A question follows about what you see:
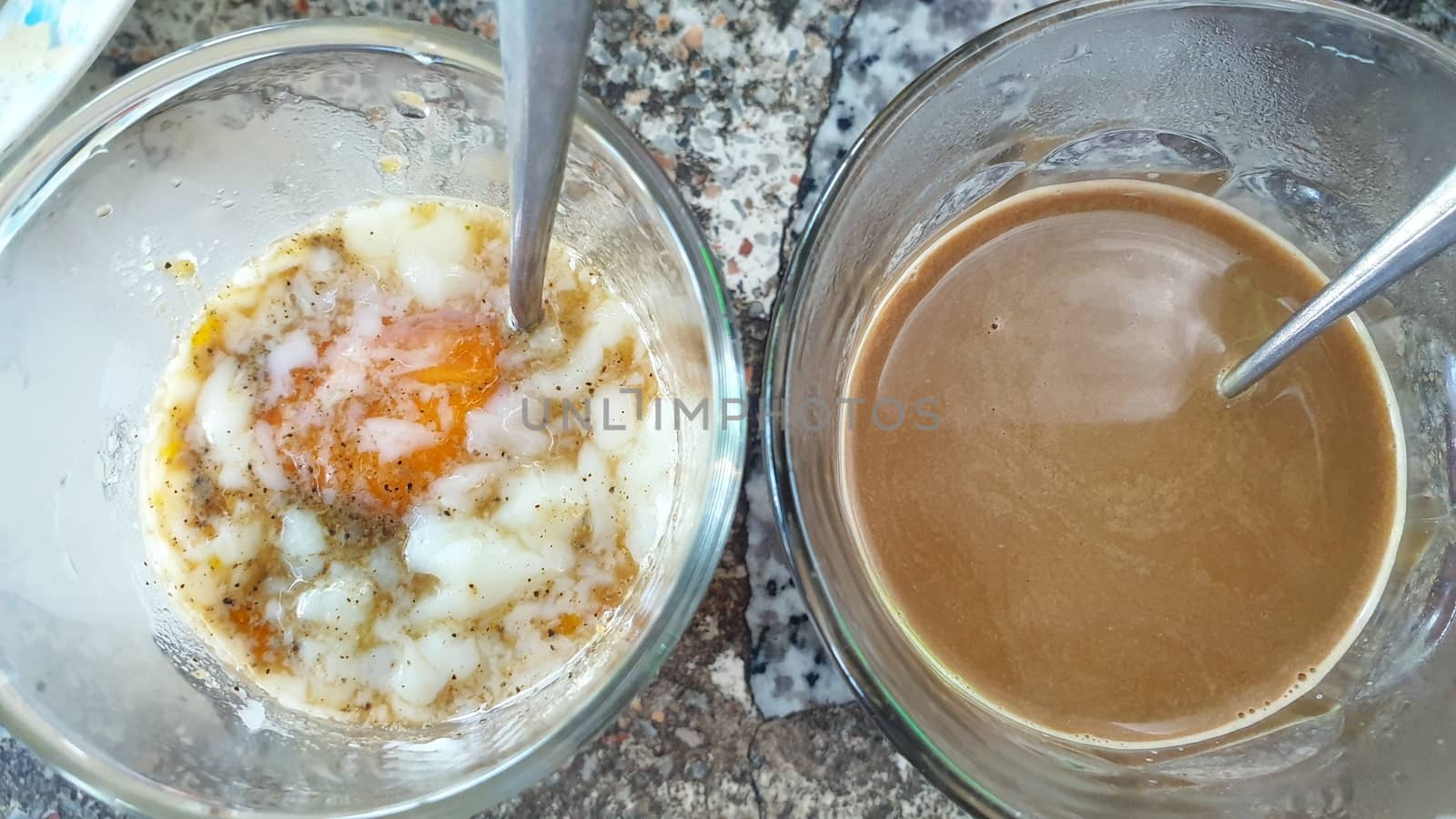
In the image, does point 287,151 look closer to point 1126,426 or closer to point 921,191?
point 921,191

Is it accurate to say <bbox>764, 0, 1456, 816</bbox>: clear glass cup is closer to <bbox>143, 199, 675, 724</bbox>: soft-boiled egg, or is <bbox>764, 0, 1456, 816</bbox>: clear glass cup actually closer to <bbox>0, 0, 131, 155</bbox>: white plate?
<bbox>143, 199, 675, 724</bbox>: soft-boiled egg

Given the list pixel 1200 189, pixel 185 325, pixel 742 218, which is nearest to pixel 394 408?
pixel 185 325

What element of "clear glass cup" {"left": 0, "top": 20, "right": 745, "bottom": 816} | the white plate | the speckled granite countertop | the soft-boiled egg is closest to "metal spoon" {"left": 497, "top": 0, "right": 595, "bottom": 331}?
"clear glass cup" {"left": 0, "top": 20, "right": 745, "bottom": 816}

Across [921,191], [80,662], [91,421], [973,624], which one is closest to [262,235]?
[91,421]

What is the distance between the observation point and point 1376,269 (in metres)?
0.75

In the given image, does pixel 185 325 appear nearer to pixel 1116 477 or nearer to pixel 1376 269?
pixel 1116 477

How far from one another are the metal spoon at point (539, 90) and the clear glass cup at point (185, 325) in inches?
4.9

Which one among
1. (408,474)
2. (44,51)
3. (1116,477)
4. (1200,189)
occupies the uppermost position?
(1200,189)

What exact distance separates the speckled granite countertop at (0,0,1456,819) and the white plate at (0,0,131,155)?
65mm

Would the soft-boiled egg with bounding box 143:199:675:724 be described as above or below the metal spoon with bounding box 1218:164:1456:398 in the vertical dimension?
below

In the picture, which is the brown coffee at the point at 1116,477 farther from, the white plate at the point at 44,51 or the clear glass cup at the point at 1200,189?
the white plate at the point at 44,51

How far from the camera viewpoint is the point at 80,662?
0.90 meters

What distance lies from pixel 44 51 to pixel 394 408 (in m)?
0.49

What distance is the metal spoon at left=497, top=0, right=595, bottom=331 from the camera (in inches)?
21.6
